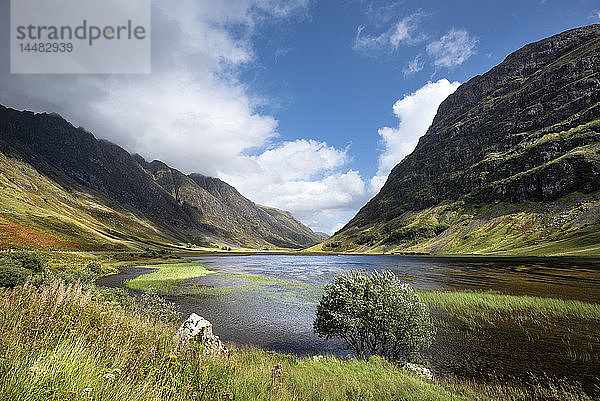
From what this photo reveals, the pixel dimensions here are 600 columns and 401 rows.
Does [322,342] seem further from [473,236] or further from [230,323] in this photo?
[473,236]

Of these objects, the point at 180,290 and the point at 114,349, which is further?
the point at 180,290

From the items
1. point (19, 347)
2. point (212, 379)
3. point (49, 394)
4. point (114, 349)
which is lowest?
point (212, 379)

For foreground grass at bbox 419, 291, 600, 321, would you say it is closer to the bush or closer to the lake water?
the lake water

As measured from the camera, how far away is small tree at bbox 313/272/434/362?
21.7m

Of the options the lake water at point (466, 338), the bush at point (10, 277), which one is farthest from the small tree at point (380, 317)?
the bush at point (10, 277)

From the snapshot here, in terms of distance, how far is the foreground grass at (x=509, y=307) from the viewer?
3291cm

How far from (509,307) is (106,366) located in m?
46.9

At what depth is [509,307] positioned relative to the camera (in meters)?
36.9

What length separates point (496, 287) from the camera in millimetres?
51969

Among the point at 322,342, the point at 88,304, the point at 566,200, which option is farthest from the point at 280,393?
the point at 566,200

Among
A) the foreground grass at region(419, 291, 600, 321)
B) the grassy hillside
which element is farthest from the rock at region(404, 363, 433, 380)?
the grassy hillside

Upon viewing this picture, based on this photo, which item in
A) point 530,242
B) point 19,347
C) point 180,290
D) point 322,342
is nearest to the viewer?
point 19,347

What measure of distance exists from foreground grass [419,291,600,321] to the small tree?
53.8 feet

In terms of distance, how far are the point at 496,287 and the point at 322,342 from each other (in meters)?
44.0
